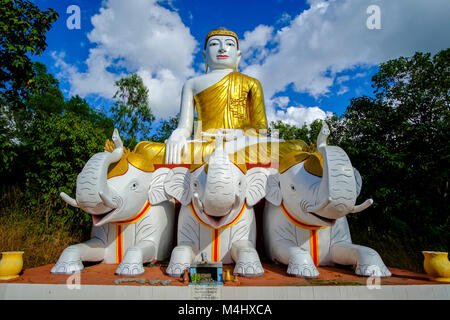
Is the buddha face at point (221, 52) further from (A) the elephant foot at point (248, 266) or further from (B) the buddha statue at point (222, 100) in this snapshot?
(A) the elephant foot at point (248, 266)

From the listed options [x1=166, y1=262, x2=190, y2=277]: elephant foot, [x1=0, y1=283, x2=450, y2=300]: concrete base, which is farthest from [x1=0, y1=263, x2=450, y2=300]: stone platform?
[x1=166, y1=262, x2=190, y2=277]: elephant foot

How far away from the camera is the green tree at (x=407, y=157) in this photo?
5.64m

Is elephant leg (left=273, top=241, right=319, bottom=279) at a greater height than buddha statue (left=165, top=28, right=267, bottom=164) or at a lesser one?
lesser

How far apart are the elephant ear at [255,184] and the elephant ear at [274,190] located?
56 mm

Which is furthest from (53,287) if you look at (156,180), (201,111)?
(201,111)

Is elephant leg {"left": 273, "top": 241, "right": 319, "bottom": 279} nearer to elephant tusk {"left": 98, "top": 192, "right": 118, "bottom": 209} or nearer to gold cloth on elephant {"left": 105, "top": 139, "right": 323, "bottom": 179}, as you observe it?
gold cloth on elephant {"left": 105, "top": 139, "right": 323, "bottom": 179}

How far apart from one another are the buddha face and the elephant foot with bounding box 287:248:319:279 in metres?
4.06

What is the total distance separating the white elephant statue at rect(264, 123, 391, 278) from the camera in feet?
10.3

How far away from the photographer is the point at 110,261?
4.11 meters

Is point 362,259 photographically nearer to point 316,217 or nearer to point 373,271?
point 373,271

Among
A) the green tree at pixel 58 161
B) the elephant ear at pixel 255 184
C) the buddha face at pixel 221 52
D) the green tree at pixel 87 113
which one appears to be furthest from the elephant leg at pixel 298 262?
the green tree at pixel 87 113

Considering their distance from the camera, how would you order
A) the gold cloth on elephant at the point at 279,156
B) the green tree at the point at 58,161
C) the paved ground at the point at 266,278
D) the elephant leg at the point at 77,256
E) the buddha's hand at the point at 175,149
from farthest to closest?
Answer: the green tree at the point at 58,161, the buddha's hand at the point at 175,149, the gold cloth on elephant at the point at 279,156, the elephant leg at the point at 77,256, the paved ground at the point at 266,278

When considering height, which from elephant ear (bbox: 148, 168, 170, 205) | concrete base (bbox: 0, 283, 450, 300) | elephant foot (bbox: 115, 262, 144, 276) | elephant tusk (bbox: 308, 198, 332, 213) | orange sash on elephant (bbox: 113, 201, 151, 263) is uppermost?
elephant ear (bbox: 148, 168, 170, 205)

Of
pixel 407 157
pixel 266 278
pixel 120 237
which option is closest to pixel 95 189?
pixel 120 237
